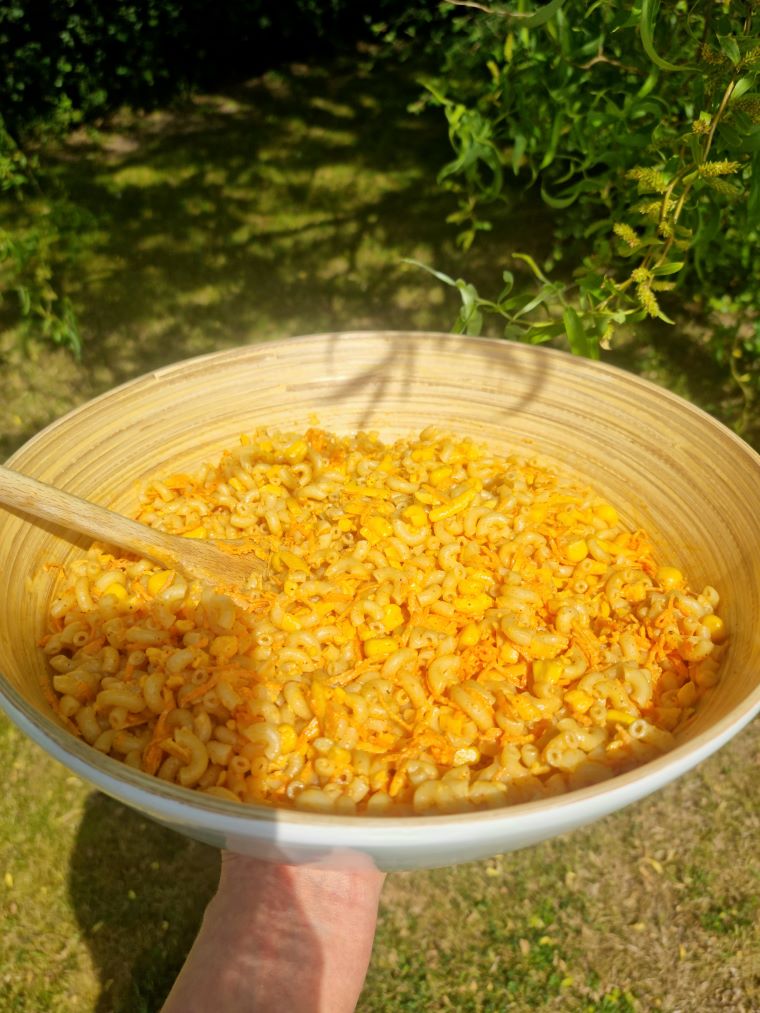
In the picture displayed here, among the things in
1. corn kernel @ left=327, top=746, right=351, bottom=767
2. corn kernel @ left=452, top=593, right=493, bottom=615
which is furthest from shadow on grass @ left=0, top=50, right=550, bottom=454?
corn kernel @ left=327, top=746, right=351, bottom=767

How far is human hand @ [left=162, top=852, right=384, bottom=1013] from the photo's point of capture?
1.92 meters

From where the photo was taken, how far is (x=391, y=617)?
197 centimetres

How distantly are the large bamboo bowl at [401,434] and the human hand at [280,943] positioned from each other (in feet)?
1.94

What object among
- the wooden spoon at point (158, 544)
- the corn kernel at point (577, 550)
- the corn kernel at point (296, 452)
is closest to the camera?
the wooden spoon at point (158, 544)

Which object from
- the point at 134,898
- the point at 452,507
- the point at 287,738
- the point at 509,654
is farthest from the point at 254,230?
the point at 287,738

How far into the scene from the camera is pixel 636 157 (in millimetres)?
2873

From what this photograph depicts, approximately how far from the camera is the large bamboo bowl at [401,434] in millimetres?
1418

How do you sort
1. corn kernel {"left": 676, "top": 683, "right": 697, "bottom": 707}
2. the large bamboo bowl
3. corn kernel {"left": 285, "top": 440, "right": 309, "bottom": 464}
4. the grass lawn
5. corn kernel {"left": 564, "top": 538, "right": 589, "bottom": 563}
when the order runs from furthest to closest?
the grass lawn → corn kernel {"left": 285, "top": 440, "right": 309, "bottom": 464} → corn kernel {"left": 564, "top": 538, "right": 589, "bottom": 563} → corn kernel {"left": 676, "top": 683, "right": 697, "bottom": 707} → the large bamboo bowl

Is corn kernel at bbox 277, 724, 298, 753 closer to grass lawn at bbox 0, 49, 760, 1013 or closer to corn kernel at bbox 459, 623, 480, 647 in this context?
corn kernel at bbox 459, 623, 480, 647

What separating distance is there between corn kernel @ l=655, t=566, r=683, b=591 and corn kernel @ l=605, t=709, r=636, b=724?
14.7 inches

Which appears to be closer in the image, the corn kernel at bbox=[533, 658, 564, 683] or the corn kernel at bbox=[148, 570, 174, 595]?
the corn kernel at bbox=[533, 658, 564, 683]

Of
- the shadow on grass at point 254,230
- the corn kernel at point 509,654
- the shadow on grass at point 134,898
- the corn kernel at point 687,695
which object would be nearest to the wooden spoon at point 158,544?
the corn kernel at point 509,654

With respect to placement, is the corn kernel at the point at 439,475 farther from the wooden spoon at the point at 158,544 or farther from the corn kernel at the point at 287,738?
the corn kernel at the point at 287,738

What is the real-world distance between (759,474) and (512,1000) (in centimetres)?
175
